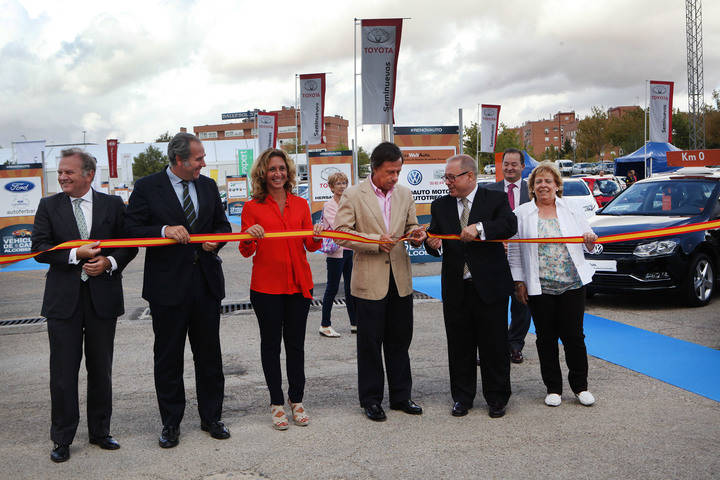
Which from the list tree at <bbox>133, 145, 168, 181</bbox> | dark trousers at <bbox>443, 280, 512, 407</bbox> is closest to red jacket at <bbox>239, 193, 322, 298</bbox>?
dark trousers at <bbox>443, 280, 512, 407</bbox>

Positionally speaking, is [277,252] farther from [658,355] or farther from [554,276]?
[658,355]

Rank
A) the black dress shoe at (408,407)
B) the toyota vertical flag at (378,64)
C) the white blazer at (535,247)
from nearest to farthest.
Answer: the black dress shoe at (408,407), the white blazer at (535,247), the toyota vertical flag at (378,64)

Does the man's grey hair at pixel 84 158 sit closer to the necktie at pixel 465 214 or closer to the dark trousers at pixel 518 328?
the necktie at pixel 465 214

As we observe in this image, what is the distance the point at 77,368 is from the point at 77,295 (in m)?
0.52

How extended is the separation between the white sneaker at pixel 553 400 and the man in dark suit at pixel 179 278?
2479mm

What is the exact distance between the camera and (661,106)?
2141cm

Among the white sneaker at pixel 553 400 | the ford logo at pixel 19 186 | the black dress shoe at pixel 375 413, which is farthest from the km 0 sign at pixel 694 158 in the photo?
the ford logo at pixel 19 186

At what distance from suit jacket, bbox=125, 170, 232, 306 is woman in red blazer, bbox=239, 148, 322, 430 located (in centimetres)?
35

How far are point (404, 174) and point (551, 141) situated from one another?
522ft

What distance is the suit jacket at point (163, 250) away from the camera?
4.46m

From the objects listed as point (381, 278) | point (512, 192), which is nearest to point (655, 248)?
point (512, 192)

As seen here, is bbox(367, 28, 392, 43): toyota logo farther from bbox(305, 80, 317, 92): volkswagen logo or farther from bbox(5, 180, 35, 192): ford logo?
bbox(5, 180, 35, 192): ford logo

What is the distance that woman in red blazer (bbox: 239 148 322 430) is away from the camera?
15.5 feet

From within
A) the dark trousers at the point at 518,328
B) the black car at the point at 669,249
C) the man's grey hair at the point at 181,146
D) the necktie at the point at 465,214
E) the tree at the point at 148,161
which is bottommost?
the dark trousers at the point at 518,328
